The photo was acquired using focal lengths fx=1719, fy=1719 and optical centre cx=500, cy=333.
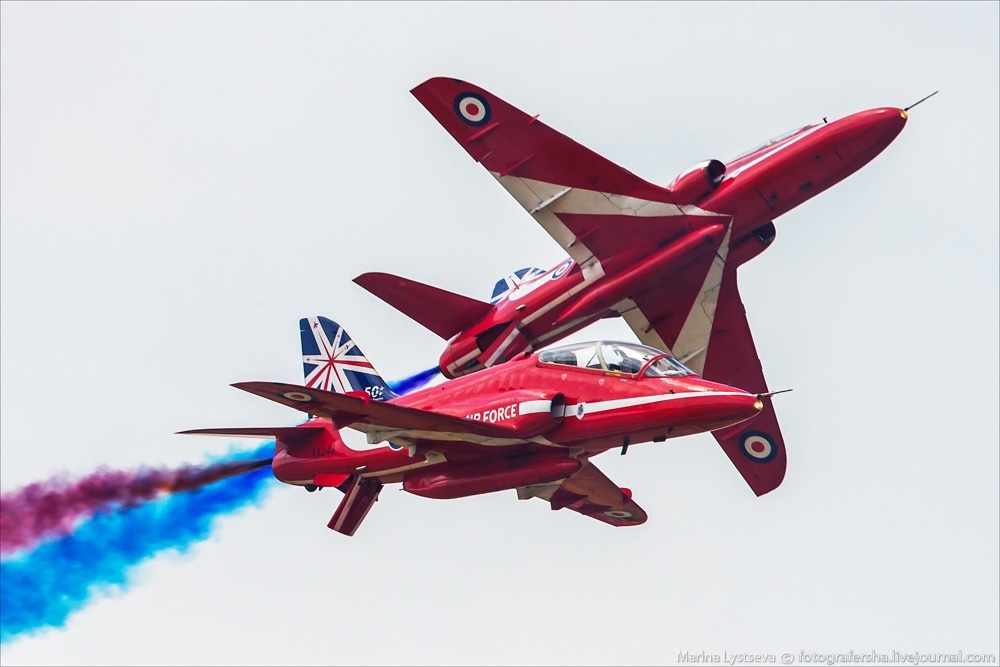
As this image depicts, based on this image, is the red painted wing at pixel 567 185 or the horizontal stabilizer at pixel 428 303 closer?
the red painted wing at pixel 567 185

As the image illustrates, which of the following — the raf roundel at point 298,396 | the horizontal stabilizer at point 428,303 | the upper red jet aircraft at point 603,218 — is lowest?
the raf roundel at point 298,396

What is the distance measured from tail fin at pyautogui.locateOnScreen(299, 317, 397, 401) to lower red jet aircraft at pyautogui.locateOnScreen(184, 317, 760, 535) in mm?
2482

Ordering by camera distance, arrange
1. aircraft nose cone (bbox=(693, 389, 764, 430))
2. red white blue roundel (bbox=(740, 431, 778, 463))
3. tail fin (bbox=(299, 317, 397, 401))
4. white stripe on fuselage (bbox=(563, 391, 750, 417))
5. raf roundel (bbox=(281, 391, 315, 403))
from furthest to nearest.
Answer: red white blue roundel (bbox=(740, 431, 778, 463)) → tail fin (bbox=(299, 317, 397, 401)) → raf roundel (bbox=(281, 391, 315, 403)) → white stripe on fuselage (bbox=(563, 391, 750, 417)) → aircraft nose cone (bbox=(693, 389, 764, 430))

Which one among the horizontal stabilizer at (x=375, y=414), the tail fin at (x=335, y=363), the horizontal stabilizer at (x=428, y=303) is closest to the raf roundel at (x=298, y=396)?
the horizontal stabilizer at (x=375, y=414)

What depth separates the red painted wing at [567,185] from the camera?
132 feet

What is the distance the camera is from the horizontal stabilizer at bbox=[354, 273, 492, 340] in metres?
41.8

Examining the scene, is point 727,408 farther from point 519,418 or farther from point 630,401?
point 519,418

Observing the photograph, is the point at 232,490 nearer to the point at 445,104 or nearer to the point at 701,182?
the point at 445,104

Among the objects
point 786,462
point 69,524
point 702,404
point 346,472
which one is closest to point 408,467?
point 346,472

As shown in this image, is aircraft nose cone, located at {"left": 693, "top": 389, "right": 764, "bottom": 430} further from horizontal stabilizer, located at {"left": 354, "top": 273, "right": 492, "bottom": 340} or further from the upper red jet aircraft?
horizontal stabilizer, located at {"left": 354, "top": 273, "right": 492, "bottom": 340}

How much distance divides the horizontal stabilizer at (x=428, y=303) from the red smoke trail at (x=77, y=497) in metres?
5.41

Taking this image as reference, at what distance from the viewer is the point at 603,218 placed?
41281 mm

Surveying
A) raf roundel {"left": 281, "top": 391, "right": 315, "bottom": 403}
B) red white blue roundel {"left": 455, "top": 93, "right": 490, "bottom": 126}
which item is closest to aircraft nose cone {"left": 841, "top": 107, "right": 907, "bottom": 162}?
red white blue roundel {"left": 455, "top": 93, "right": 490, "bottom": 126}

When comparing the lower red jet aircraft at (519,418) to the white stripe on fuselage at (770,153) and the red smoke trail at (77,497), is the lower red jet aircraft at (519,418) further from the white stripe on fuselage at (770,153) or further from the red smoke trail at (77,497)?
the white stripe on fuselage at (770,153)
